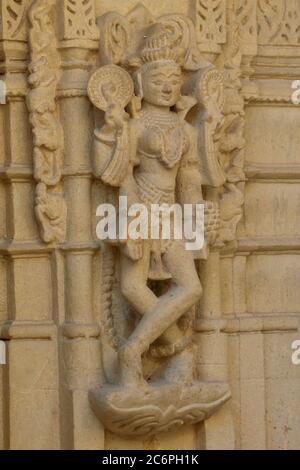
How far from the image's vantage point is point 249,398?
9.88 metres

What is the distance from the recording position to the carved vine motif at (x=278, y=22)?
10.1 m

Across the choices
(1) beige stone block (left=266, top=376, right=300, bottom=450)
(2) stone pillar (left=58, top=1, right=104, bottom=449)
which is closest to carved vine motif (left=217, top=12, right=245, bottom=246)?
(2) stone pillar (left=58, top=1, right=104, bottom=449)

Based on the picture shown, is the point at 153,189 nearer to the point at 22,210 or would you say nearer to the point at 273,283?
the point at 22,210

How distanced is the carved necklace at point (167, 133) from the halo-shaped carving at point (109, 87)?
0.16 m

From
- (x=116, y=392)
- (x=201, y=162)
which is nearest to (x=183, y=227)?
(x=201, y=162)

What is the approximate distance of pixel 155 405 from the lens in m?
9.30

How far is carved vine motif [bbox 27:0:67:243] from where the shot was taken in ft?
30.3

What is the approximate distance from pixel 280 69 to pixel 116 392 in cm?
205

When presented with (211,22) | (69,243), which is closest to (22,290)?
(69,243)

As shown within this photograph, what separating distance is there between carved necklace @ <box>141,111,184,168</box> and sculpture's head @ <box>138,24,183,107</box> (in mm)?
69

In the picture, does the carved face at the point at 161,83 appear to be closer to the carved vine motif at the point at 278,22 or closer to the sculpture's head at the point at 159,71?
the sculpture's head at the point at 159,71

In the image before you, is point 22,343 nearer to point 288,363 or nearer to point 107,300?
point 107,300

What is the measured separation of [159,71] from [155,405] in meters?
1.64

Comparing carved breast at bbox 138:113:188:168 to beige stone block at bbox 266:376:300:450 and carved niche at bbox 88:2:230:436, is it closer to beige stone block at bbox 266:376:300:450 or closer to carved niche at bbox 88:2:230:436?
carved niche at bbox 88:2:230:436
